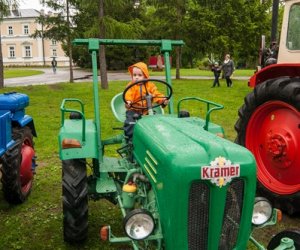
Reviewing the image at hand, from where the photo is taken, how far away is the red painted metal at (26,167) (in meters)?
4.70

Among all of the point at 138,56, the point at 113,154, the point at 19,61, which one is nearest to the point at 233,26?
the point at 138,56

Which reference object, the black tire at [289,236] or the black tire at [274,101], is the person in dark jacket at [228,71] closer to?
the black tire at [274,101]

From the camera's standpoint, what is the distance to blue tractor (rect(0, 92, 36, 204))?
4.29m

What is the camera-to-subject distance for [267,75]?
4965mm

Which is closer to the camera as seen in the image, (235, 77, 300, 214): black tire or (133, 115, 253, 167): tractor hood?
(133, 115, 253, 167): tractor hood

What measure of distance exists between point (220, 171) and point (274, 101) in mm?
2413

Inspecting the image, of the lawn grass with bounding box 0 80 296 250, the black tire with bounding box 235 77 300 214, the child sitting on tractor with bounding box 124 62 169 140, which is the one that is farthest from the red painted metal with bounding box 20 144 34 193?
the black tire with bounding box 235 77 300 214

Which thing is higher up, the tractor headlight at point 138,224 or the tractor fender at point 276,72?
the tractor fender at point 276,72

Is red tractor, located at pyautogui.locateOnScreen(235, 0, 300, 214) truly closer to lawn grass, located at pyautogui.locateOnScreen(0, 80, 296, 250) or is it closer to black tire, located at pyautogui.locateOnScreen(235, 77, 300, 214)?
black tire, located at pyautogui.locateOnScreen(235, 77, 300, 214)

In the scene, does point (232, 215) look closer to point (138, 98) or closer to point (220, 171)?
point (220, 171)

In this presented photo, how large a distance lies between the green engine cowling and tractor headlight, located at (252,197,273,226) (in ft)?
0.54

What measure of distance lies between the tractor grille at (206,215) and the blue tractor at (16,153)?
210 cm

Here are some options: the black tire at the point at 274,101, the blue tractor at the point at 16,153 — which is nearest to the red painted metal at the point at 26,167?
the blue tractor at the point at 16,153

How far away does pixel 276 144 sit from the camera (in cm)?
442
